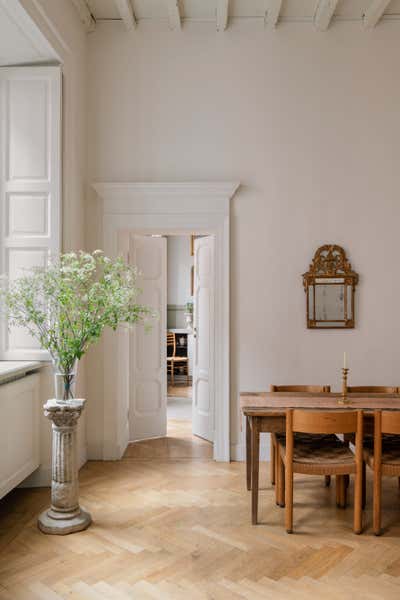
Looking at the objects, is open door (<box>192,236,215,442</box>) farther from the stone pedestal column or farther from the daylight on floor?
the stone pedestal column

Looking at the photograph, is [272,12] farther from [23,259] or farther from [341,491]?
[341,491]

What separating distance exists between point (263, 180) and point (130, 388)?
104 inches

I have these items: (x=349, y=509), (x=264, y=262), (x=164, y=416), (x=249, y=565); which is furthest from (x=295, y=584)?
(x=164, y=416)

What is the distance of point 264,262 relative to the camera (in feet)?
17.3

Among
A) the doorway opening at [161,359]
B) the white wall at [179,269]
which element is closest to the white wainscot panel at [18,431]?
the doorway opening at [161,359]

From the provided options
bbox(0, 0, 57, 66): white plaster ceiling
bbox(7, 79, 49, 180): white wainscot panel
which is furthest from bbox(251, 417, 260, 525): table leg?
bbox(0, 0, 57, 66): white plaster ceiling

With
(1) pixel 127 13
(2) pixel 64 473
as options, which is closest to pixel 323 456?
(2) pixel 64 473

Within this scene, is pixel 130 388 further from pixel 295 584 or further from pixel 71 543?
pixel 295 584

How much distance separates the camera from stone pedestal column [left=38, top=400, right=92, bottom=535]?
11.7ft

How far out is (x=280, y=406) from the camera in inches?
150

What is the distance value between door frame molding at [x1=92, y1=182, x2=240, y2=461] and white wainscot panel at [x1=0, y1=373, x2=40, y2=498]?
1.03 meters

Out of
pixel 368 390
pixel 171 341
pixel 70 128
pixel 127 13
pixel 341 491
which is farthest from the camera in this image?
pixel 171 341

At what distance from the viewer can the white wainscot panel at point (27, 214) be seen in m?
4.50

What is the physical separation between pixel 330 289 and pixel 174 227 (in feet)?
5.36
